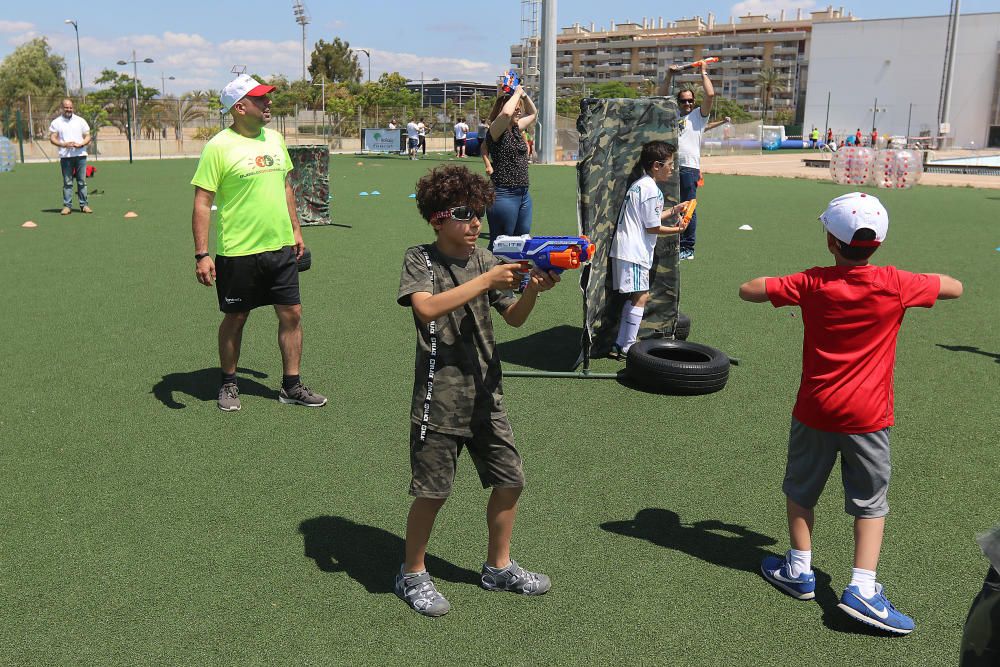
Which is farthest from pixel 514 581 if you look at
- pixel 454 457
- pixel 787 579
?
pixel 787 579

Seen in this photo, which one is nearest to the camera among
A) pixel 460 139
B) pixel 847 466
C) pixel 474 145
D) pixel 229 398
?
pixel 847 466

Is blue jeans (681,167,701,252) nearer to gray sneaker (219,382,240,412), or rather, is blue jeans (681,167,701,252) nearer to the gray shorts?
gray sneaker (219,382,240,412)

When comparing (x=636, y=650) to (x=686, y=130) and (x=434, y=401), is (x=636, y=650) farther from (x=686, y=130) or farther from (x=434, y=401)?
(x=686, y=130)

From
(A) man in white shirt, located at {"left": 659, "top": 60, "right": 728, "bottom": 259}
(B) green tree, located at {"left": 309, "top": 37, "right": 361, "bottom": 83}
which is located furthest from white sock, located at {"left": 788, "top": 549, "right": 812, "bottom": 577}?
(B) green tree, located at {"left": 309, "top": 37, "right": 361, "bottom": 83}

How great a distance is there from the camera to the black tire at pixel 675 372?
5.75 meters

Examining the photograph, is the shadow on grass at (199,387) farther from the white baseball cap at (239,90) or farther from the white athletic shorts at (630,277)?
the white athletic shorts at (630,277)

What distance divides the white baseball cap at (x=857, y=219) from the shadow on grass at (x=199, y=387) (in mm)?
3818

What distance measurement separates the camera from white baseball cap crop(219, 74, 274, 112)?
5.15m

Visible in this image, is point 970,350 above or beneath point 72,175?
beneath

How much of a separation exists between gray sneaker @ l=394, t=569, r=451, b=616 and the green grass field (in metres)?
0.05

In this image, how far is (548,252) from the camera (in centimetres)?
287

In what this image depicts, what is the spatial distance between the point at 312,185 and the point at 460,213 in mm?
12518

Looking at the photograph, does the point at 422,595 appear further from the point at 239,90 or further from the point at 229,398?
the point at 239,90

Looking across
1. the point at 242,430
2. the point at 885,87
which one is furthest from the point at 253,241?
the point at 885,87
